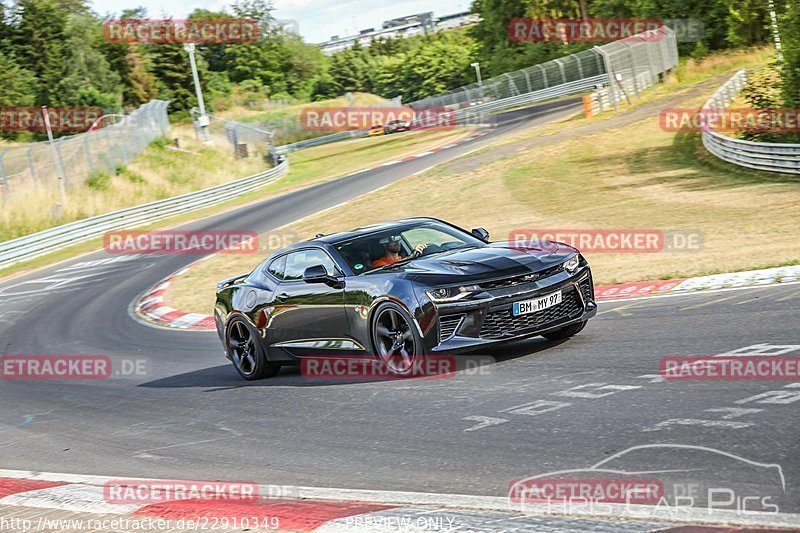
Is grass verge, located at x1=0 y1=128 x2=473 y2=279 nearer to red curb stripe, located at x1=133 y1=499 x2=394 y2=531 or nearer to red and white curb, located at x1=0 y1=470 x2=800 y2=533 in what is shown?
red and white curb, located at x1=0 y1=470 x2=800 y2=533

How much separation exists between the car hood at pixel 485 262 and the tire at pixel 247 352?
7.43 feet

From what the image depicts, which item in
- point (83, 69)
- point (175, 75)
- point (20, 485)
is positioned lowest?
point (20, 485)

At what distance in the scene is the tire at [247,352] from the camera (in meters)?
10.8

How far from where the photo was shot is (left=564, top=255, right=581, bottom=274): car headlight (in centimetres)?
915

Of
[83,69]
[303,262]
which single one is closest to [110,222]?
[303,262]

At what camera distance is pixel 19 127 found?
71000 millimetres

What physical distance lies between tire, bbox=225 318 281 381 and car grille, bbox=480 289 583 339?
3.08 meters

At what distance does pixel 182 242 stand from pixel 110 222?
21.1ft

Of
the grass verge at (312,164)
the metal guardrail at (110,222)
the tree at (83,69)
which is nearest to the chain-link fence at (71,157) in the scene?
the grass verge at (312,164)

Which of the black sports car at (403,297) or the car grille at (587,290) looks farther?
the car grille at (587,290)

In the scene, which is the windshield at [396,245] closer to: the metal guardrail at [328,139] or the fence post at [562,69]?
the fence post at [562,69]

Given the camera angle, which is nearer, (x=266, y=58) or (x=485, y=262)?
(x=485, y=262)

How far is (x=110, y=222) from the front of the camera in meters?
36.0

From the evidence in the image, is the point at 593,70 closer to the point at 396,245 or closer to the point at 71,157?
the point at 71,157
